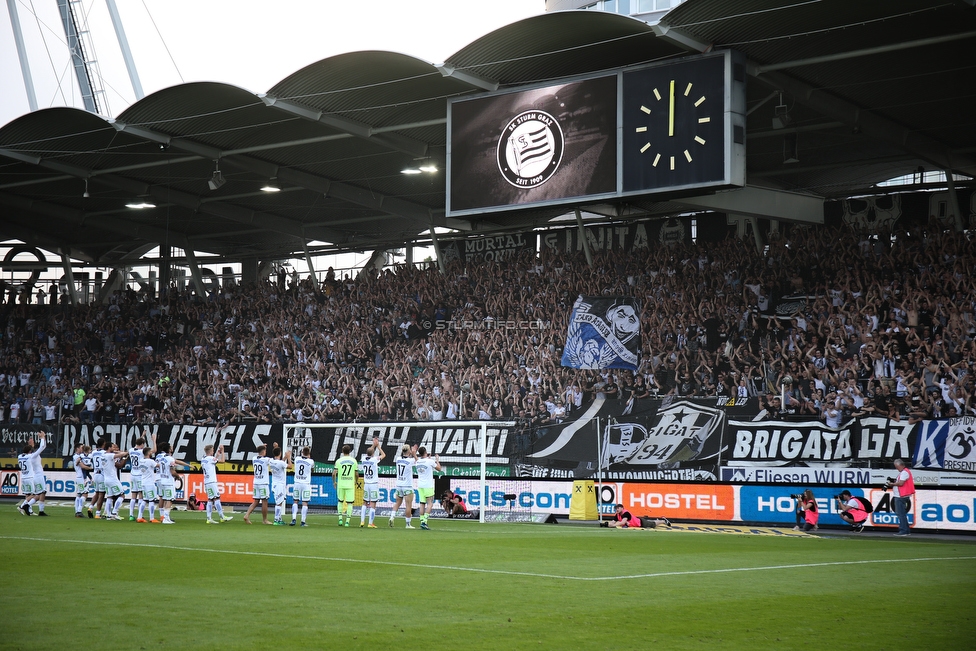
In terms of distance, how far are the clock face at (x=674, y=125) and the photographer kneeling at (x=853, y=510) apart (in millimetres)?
8066

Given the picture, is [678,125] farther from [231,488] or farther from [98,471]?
[231,488]

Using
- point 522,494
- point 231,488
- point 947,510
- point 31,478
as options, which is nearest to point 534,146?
point 522,494

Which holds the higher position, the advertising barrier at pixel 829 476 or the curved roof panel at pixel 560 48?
the curved roof panel at pixel 560 48

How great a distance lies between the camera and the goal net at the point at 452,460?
93.2ft

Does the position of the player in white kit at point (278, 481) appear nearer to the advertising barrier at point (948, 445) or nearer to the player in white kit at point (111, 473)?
the player in white kit at point (111, 473)

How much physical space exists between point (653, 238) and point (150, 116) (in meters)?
18.0

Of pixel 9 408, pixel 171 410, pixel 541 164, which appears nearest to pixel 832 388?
pixel 541 164

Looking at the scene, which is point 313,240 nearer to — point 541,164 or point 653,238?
point 653,238

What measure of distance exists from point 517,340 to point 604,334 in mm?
3356

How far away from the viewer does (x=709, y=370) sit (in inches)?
1204

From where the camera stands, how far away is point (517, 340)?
35.3m

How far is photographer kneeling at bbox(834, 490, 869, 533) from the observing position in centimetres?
2394

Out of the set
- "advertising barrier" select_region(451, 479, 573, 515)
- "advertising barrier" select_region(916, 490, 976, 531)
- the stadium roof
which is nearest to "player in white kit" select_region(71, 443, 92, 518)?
"advertising barrier" select_region(451, 479, 573, 515)

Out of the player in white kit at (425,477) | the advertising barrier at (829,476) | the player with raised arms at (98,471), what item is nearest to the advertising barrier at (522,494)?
the player in white kit at (425,477)
